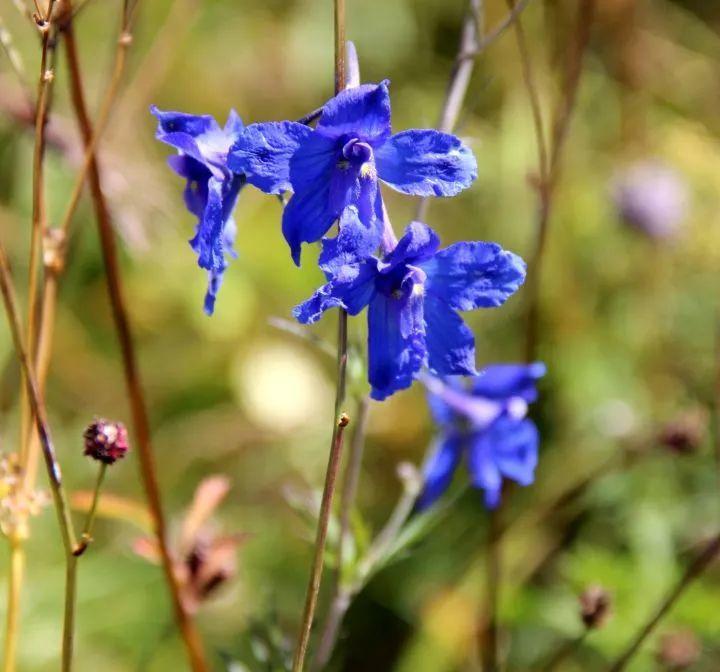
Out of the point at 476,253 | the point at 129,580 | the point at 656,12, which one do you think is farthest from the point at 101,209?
the point at 656,12

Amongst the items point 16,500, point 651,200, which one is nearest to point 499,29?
point 16,500

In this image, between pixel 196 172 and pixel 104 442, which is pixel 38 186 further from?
pixel 104 442

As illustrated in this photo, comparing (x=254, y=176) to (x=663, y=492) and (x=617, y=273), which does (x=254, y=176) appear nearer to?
(x=663, y=492)

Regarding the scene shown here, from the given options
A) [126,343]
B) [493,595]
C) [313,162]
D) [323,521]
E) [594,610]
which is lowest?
[493,595]

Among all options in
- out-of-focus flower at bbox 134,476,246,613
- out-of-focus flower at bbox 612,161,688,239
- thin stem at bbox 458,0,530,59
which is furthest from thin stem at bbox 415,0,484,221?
out-of-focus flower at bbox 612,161,688,239

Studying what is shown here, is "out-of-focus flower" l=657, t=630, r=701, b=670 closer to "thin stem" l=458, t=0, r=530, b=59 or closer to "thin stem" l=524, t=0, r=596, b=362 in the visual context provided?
"thin stem" l=524, t=0, r=596, b=362

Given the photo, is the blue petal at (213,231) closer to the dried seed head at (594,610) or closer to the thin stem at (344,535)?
the thin stem at (344,535)

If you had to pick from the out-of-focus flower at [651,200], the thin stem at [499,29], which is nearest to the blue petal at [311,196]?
the thin stem at [499,29]
